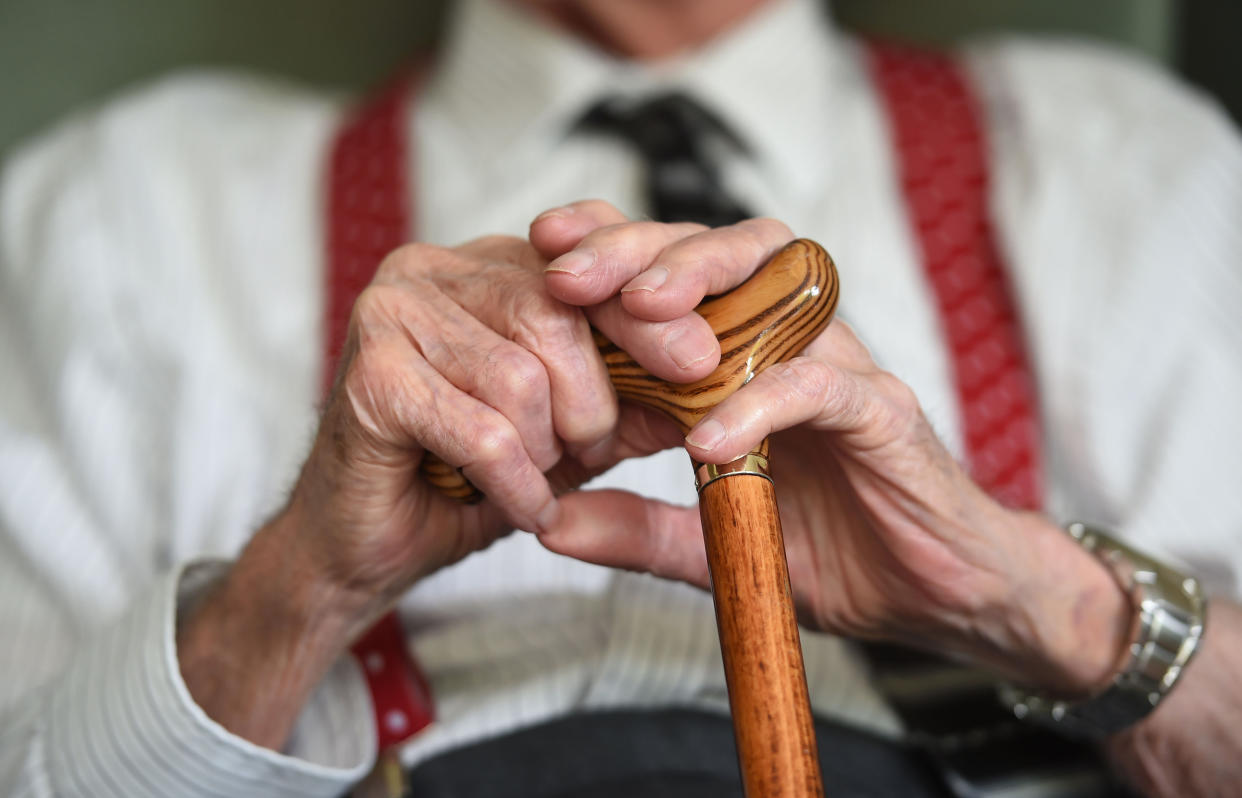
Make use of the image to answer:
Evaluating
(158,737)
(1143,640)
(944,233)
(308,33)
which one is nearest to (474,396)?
(158,737)

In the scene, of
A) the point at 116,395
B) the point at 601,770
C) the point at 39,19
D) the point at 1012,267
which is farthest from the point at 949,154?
the point at 39,19

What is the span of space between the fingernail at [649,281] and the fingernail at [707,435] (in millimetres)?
58

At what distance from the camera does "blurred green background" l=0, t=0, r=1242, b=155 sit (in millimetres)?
1038

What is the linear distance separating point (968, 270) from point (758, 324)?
18.0 inches

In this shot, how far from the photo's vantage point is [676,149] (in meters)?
0.85

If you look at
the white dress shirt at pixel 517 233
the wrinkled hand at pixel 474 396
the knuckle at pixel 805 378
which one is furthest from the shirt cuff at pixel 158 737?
the knuckle at pixel 805 378

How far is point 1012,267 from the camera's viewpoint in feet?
2.68

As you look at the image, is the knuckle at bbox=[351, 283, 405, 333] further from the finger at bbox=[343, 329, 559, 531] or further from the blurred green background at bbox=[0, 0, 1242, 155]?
the blurred green background at bbox=[0, 0, 1242, 155]

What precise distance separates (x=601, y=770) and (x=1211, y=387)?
49 cm

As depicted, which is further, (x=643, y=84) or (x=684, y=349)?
(x=643, y=84)

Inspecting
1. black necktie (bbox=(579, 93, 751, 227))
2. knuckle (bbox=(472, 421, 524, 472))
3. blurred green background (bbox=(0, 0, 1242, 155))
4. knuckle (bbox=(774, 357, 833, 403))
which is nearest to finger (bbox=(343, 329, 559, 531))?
knuckle (bbox=(472, 421, 524, 472))

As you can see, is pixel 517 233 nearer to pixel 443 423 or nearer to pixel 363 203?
pixel 363 203

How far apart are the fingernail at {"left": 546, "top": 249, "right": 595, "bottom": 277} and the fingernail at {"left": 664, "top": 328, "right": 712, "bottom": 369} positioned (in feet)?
0.14

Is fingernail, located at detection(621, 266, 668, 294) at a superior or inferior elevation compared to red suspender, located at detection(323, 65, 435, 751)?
superior
